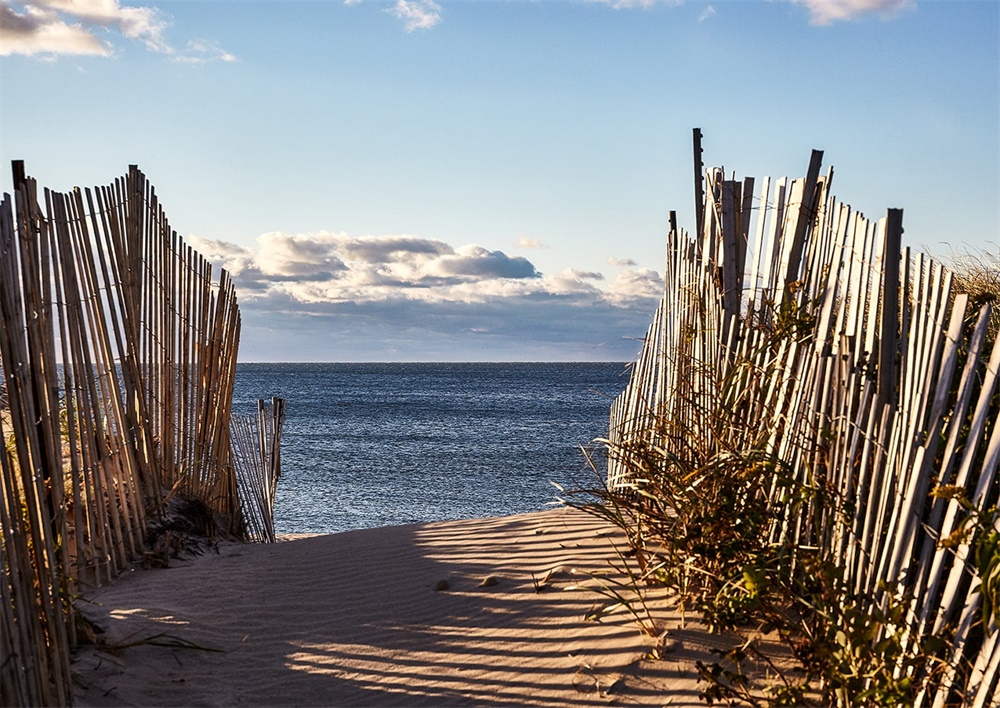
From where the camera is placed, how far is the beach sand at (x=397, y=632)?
12.6 feet

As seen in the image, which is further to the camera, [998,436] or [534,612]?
[534,612]

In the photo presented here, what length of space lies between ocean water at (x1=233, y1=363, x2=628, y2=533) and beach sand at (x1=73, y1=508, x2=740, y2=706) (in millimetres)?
689

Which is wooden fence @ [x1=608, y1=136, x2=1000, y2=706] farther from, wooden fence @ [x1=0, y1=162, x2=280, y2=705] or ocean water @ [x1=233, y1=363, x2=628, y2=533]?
wooden fence @ [x1=0, y1=162, x2=280, y2=705]

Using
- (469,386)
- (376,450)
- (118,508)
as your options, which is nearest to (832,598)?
(118,508)

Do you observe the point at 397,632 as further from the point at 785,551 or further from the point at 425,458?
the point at 425,458

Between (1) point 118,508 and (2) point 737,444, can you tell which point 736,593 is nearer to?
(2) point 737,444

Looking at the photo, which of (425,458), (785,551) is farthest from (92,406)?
(425,458)

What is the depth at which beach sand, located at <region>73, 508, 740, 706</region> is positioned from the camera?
384 cm

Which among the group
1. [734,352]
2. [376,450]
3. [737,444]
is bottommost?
[376,450]

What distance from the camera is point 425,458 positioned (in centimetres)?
2269

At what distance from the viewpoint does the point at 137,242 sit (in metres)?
5.96

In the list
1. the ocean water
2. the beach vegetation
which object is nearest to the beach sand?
the beach vegetation

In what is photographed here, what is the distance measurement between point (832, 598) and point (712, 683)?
562 mm

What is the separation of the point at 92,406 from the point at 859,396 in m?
3.78
